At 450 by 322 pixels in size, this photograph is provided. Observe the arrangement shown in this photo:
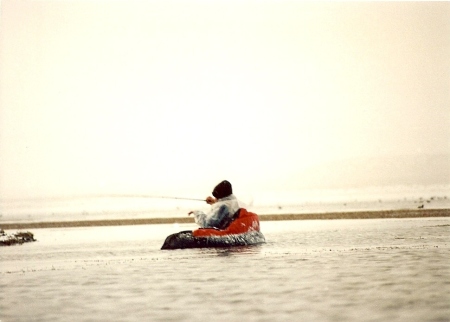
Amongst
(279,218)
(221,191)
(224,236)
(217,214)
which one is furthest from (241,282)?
(279,218)

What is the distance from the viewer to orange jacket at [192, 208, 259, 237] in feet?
34.0

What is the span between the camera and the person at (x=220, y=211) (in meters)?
10.6

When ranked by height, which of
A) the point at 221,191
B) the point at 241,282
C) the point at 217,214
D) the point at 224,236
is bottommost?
the point at 241,282

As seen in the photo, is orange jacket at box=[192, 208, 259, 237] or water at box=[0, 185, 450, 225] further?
water at box=[0, 185, 450, 225]

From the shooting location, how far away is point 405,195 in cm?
2589

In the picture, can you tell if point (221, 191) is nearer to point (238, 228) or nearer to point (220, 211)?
point (220, 211)

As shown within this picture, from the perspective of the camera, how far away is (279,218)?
64.0 ft

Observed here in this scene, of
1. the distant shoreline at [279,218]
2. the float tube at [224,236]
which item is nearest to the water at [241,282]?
the float tube at [224,236]

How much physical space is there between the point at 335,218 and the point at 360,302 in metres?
12.7

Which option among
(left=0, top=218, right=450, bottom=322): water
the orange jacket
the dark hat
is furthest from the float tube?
the dark hat

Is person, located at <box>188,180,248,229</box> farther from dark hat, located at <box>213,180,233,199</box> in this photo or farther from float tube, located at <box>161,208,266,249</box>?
float tube, located at <box>161,208,266,249</box>

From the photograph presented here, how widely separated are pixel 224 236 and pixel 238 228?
0.27 meters

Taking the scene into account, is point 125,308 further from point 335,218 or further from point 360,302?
point 335,218

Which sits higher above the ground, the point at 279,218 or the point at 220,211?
the point at 220,211
